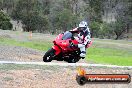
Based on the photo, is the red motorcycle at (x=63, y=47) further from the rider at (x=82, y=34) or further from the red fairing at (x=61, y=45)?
the rider at (x=82, y=34)

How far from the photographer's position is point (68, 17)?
258 ft

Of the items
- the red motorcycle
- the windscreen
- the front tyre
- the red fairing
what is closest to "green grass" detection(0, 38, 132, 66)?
the front tyre

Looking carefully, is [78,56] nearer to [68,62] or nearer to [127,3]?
[68,62]

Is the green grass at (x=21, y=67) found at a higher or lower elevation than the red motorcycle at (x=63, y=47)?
lower

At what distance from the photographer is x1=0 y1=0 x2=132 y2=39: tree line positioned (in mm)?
79312

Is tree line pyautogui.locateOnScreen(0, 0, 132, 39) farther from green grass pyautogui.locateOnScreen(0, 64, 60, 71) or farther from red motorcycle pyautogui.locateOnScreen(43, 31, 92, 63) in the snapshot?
green grass pyautogui.locateOnScreen(0, 64, 60, 71)

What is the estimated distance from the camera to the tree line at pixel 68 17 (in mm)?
79312

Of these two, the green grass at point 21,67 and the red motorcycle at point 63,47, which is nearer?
the green grass at point 21,67

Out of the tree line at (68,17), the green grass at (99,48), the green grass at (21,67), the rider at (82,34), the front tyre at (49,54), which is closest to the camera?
the green grass at (21,67)

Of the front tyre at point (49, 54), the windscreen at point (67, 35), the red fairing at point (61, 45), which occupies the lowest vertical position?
the front tyre at point (49, 54)

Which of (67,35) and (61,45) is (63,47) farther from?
(67,35)

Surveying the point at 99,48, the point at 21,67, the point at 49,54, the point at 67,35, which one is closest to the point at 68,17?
the point at 99,48

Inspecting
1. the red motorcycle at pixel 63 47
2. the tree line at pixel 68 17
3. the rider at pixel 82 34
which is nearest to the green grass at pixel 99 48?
the red motorcycle at pixel 63 47

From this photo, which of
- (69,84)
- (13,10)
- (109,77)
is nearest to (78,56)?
(69,84)
